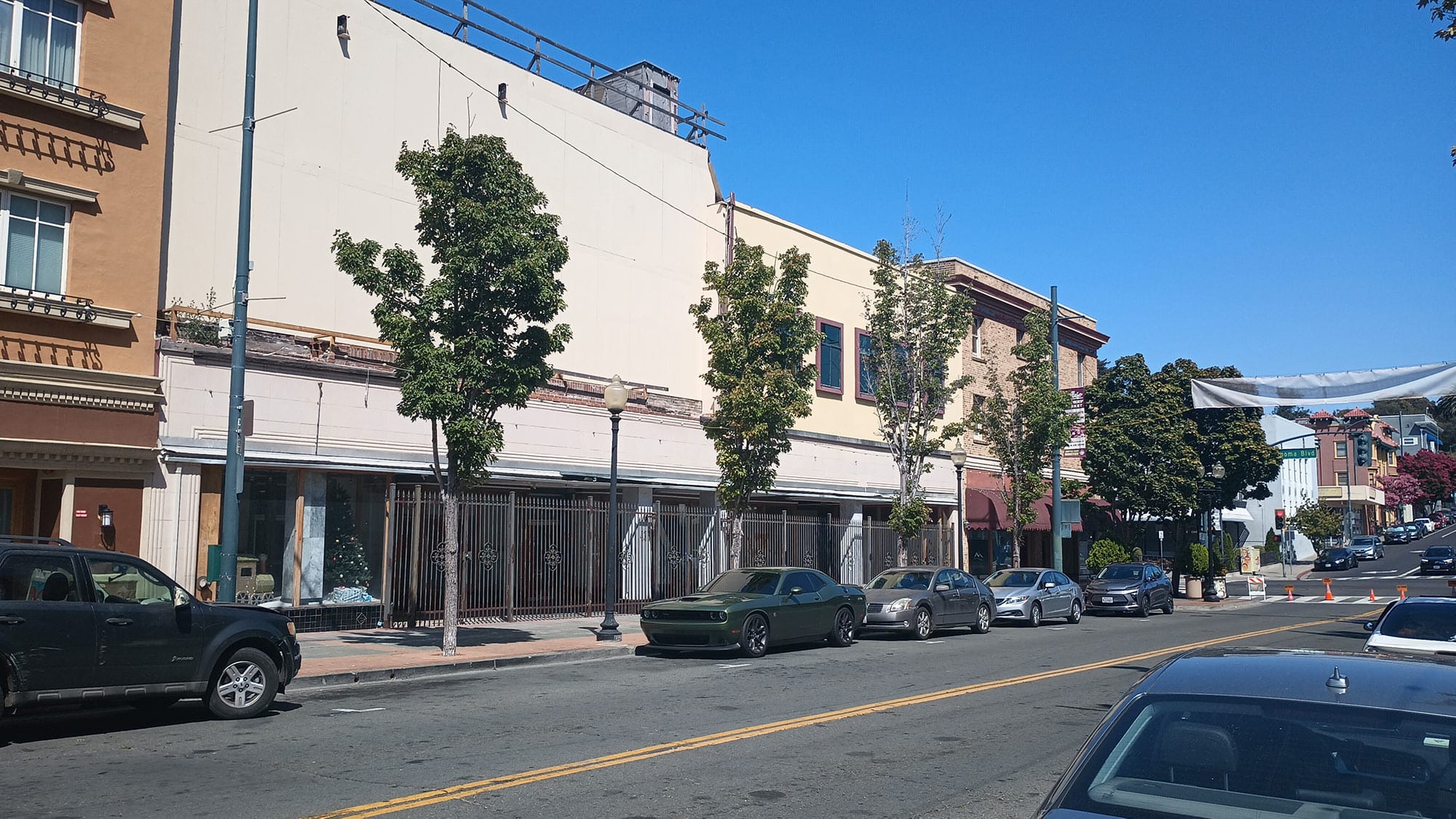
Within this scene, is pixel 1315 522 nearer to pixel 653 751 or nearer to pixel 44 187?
pixel 653 751

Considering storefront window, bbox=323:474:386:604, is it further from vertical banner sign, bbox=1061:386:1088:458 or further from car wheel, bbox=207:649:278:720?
vertical banner sign, bbox=1061:386:1088:458

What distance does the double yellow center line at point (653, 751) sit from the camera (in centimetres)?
747

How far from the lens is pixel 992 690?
13.7 m

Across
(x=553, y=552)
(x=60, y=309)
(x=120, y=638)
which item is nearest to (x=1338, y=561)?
(x=553, y=552)

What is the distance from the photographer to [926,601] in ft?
71.2

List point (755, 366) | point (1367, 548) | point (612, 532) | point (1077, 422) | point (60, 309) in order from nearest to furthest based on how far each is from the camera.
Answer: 1. point (60, 309)
2. point (612, 532)
3. point (755, 366)
4. point (1077, 422)
5. point (1367, 548)

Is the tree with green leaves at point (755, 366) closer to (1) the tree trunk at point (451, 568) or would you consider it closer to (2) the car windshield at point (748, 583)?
(2) the car windshield at point (748, 583)

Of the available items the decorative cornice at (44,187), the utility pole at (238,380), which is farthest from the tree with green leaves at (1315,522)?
the decorative cornice at (44,187)

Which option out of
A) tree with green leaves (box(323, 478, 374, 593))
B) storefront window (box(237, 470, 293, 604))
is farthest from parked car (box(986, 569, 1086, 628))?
storefront window (box(237, 470, 293, 604))

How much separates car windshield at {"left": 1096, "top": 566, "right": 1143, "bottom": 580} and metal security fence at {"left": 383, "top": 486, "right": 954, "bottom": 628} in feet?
27.1

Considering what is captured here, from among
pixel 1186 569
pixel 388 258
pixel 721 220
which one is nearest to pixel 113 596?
pixel 388 258

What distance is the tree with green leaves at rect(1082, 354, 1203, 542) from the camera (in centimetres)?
3766

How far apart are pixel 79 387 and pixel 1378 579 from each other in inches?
2188

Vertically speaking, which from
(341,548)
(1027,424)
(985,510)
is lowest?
(341,548)
